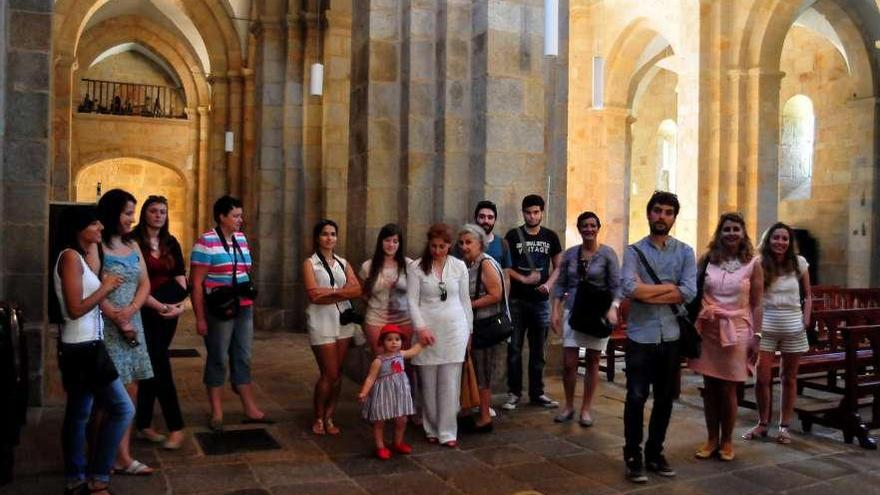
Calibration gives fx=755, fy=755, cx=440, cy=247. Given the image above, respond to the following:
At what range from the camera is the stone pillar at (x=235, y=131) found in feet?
53.1

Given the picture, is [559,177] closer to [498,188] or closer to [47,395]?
[498,188]

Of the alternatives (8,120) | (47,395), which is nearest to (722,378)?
(47,395)

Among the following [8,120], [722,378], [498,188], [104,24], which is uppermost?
[104,24]

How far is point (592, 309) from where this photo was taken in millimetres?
5719

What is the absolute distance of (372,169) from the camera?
7.14 meters

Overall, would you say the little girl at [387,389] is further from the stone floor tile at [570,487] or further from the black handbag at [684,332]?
the black handbag at [684,332]

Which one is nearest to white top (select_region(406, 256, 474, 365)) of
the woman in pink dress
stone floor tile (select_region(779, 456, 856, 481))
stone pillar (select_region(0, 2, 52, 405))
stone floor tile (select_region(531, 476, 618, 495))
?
stone floor tile (select_region(531, 476, 618, 495))

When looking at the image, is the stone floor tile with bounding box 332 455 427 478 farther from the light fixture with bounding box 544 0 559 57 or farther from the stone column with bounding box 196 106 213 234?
the stone column with bounding box 196 106 213 234

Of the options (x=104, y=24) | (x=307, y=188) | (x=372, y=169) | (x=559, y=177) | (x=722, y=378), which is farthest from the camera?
(x=104, y=24)

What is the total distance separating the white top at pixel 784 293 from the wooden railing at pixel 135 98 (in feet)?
76.7

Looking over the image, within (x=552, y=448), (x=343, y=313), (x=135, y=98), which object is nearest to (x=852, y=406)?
(x=552, y=448)

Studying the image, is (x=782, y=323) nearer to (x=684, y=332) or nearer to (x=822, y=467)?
(x=822, y=467)

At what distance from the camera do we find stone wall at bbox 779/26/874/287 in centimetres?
1819

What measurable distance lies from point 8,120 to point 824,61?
20387 mm
